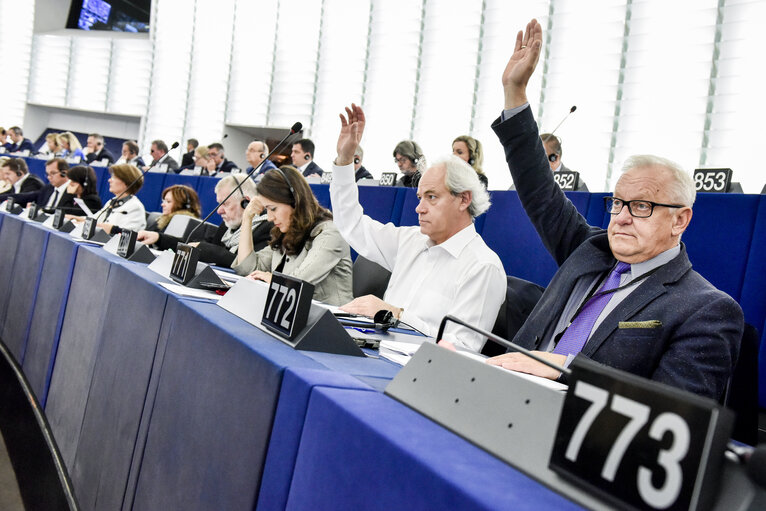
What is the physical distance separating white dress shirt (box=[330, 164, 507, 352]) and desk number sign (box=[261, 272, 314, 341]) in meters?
0.66

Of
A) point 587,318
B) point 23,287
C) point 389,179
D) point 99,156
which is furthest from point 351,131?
point 99,156

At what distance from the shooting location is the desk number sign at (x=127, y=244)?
200 cm

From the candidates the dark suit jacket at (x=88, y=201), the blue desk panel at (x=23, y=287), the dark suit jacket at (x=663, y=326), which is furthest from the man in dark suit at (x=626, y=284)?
the dark suit jacket at (x=88, y=201)

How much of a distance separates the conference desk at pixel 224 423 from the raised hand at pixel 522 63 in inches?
39.7

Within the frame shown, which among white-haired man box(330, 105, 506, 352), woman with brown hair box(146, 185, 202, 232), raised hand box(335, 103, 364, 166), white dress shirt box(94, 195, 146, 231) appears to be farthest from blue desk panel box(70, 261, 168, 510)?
white dress shirt box(94, 195, 146, 231)

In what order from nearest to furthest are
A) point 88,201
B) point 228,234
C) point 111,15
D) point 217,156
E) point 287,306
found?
1. point 287,306
2. point 228,234
3. point 88,201
4. point 217,156
5. point 111,15

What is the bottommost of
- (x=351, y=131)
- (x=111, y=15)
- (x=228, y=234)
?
(x=228, y=234)

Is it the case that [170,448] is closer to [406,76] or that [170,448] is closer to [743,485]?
[743,485]

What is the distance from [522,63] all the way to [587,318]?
0.70m

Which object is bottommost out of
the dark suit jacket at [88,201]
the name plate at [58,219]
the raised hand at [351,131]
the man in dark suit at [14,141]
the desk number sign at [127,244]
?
the desk number sign at [127,244]

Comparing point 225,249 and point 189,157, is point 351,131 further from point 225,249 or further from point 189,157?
point 189,157

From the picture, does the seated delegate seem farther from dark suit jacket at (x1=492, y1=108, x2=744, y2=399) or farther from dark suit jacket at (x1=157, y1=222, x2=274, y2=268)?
dark suit jacket at (x1=492, y1=108, x2=744, y2=399)

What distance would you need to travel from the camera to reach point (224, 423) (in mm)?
857

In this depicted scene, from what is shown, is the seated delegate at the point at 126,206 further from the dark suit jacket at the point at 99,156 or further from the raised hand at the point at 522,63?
the dark suit jacket at the point at 99,156
